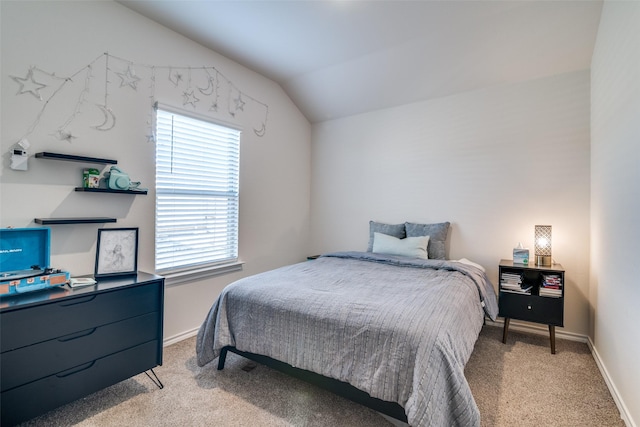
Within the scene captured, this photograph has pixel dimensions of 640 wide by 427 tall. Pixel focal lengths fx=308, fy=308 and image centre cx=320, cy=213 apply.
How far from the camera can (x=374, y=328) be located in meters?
1.56

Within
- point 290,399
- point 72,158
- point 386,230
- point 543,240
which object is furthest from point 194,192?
point 543,240

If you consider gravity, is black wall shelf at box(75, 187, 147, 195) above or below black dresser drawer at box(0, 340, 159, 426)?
above

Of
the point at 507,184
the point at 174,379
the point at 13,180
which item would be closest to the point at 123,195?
the point at 13,180

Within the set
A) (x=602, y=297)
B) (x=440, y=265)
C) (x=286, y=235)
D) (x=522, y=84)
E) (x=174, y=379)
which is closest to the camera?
(x=174, y=379)

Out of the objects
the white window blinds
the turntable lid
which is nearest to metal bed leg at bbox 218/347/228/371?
the white window blinds

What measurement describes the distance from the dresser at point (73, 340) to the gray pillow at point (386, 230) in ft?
7.55

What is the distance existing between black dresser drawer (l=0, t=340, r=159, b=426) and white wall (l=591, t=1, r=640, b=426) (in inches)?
110

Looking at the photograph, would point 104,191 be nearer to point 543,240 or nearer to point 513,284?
point 513,284

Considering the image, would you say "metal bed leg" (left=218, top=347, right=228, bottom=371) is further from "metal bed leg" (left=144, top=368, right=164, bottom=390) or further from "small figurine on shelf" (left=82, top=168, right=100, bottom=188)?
"small figurine on shelf" (left=82, top=168, right=100, bottom=188)

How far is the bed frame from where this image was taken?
1.52 metres

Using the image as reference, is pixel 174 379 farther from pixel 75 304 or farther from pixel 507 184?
pixel 507 184

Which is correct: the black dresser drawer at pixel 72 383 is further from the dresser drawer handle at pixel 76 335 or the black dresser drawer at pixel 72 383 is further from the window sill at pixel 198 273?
the window sill at pixel 198 273

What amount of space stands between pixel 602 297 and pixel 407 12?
2652mm

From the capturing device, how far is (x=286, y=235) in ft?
12.9
